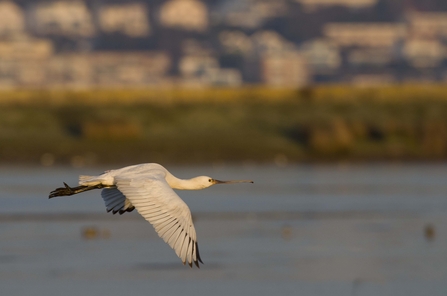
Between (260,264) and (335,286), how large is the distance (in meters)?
2.06

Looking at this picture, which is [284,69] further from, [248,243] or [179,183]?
[179,183]

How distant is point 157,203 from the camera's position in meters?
15.5

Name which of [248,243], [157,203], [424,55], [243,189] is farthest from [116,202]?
[424,55]

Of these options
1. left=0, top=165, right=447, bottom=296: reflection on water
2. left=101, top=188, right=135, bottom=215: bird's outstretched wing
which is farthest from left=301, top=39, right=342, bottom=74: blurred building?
left=101, top=188, right=135, bottom=215: bird's outstretched wing

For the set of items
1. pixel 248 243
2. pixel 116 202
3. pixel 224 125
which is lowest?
pixel 224 125

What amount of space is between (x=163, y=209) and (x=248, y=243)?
31.1ft

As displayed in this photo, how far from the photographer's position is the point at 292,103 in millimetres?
54156

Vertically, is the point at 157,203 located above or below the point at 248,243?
above

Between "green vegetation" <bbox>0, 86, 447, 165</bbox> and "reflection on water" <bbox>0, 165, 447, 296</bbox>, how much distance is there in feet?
25.5

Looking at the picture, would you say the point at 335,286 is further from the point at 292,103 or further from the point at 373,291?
the point at 292,103

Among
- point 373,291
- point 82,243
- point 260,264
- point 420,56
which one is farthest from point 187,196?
point 420,56

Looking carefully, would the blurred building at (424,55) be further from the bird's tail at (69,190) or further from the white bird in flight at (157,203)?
the white bird in flight at (157,203)

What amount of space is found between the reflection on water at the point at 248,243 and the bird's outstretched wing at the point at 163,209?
14.1 feet

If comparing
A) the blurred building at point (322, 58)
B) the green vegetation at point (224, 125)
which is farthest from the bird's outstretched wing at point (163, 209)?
the blurred building at point (322, 58)
